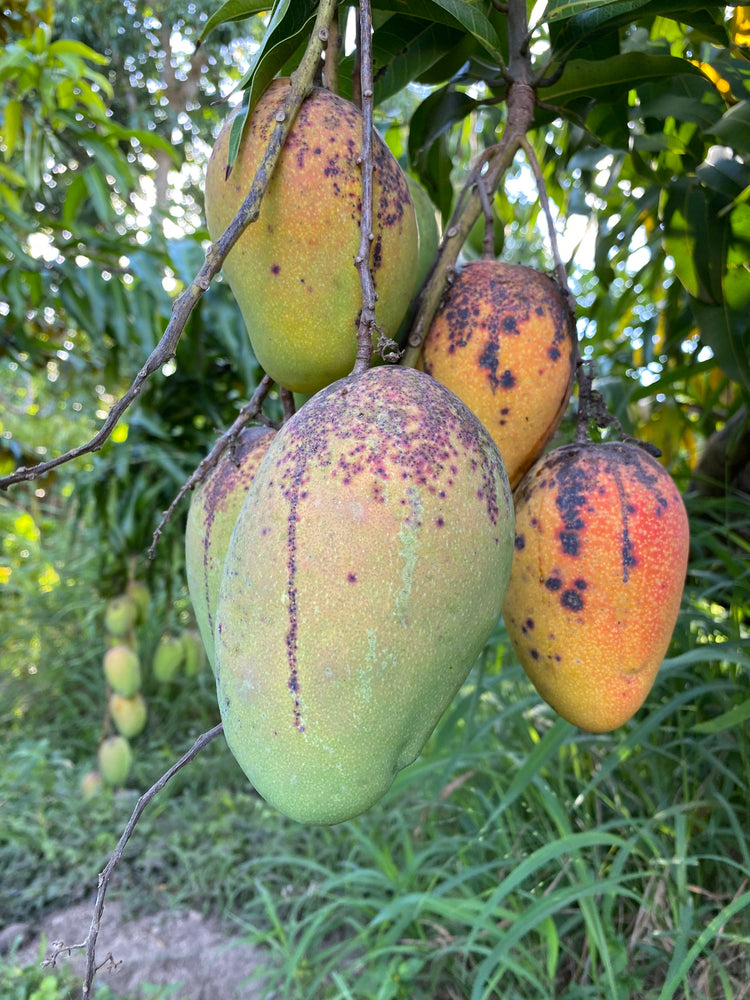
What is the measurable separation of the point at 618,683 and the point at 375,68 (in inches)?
26.3

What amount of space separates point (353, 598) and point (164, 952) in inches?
76.0

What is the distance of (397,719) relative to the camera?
0.49 metres

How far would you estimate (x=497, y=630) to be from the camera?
5.61 ft

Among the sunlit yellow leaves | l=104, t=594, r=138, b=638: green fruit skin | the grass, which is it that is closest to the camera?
the sunlit yellow leaves

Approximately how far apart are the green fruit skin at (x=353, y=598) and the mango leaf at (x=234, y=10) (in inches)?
15.6

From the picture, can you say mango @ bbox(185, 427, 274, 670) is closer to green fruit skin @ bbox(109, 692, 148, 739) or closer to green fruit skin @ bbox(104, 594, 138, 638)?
green fruit skin @ bbox(104, 594, 138, 638)

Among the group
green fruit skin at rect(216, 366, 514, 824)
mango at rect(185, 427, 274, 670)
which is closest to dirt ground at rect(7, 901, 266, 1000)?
mango at rect(185, 427, 274, 670)

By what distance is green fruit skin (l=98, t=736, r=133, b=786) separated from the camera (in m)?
2.45

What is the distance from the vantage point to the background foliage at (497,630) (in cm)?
95

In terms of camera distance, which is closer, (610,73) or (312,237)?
(312,237)

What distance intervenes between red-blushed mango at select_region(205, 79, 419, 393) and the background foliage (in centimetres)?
6

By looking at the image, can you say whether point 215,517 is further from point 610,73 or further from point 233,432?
point 610,73

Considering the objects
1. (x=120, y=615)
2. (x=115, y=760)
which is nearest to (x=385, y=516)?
(x=120, y=615)

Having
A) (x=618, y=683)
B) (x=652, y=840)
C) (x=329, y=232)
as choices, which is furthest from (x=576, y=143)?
(x=652, y=840)
